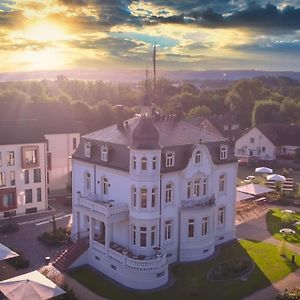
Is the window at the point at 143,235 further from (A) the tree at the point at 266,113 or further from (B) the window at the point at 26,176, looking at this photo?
(A) the tree at the point at 266,113

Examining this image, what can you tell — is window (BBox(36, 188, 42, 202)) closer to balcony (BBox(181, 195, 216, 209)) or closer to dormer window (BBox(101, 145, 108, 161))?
dormer window (BBox(101, 145, 108, 161))

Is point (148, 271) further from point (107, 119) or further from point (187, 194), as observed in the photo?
point (107, 119)

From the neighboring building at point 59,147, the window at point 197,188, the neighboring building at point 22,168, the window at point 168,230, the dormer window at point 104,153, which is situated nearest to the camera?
the window at point 168,230

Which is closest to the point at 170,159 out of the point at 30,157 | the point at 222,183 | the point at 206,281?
the point at 222,183

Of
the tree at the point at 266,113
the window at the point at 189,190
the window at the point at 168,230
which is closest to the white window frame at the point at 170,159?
the window at the point at 189,190

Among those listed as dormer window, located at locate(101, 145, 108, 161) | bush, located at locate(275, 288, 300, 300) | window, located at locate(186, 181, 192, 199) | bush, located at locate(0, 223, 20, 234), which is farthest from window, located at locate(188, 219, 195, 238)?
bush, located at locate(0, 223, 20, 234)
